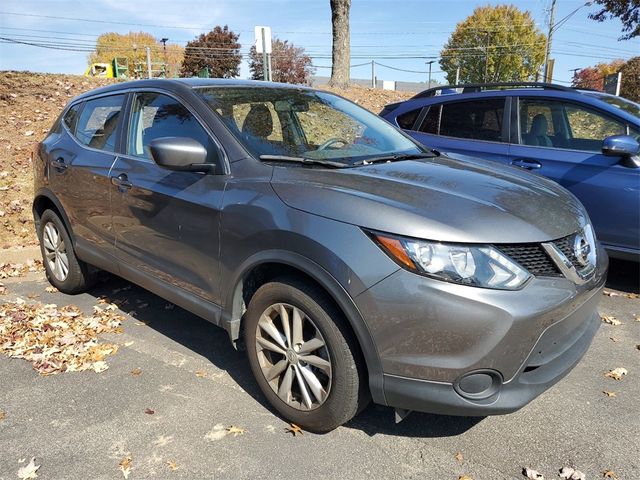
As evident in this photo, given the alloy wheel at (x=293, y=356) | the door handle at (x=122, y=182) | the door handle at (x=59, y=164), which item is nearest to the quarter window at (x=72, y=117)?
the door handle at (x=59, y=164)

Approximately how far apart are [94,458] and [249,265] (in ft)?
3.93

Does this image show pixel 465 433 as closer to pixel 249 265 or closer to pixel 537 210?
pixel 537 210

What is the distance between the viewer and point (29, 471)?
250 cm

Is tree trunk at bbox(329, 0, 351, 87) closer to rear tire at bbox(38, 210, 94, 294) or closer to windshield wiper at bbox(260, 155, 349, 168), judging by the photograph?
rear tire at bbox(38, 210, 94, 294)

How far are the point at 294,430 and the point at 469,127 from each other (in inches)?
155

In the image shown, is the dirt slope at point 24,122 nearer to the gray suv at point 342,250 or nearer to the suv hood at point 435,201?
the gray suv at point 342,250

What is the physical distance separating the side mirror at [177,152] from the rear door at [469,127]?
290 centimetres

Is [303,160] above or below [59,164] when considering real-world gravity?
above

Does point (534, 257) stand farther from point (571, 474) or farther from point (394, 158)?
point (394, 158)

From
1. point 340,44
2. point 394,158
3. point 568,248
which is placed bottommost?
point 568,248

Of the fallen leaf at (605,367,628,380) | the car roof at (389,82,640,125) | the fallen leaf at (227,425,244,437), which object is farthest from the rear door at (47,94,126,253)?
the fallen leaf at (605,367,628,380)

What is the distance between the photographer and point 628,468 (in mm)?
2484

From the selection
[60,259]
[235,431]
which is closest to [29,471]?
[235,431]

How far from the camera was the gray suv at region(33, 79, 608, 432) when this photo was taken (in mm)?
2232
